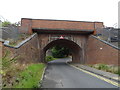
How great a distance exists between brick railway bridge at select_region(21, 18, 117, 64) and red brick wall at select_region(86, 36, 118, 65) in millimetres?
981

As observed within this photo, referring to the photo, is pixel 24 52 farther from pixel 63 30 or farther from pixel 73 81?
pixel 63 30

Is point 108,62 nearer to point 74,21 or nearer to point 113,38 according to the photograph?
point 113,38

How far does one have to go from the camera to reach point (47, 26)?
21.6 m

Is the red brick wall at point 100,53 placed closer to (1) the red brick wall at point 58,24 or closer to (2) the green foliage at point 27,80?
(1) the red brick wall at point 58,24

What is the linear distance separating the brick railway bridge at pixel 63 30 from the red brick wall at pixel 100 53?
3.22 ft

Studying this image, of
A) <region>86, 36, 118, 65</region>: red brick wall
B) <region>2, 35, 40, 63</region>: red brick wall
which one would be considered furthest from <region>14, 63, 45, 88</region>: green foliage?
<region>86, 36, 118, 65</region>: red brick wall

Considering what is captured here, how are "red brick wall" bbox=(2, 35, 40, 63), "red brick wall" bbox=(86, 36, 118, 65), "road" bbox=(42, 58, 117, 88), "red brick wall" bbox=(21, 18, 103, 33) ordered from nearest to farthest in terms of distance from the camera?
"road" bbox=(42, 58, 117, 88)
"red brick wall" bbox=(2, 35, 40, 63)
"red brick wall" bbox=(86, 36, 118, 65)
"red brick wall" bbox=(21, 18, 103, 33)

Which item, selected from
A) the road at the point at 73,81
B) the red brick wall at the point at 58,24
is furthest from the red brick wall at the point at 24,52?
the red brick wall at the point at 58,24

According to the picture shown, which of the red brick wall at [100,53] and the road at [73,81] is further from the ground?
the red brick wall at [100,53]

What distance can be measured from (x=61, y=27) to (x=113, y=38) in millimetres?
7757

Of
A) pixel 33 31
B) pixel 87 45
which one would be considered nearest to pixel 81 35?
pixel 87 45

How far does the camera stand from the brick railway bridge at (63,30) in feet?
70.3

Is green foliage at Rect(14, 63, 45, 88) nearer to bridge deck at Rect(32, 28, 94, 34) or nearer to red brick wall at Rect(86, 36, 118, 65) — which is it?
red brick wall at Rect(86, 36, 118, 65)

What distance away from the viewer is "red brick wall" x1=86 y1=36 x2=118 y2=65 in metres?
15.7
